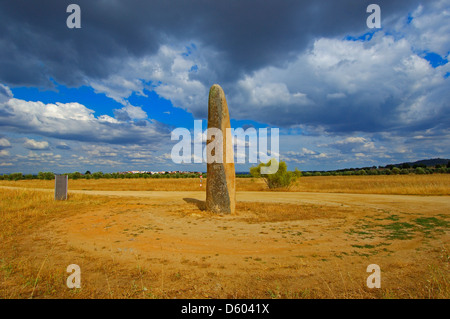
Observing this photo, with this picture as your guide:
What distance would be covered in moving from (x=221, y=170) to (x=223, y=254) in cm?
482

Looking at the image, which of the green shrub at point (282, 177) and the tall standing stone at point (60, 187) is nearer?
the tall standing stone at point (60, 187)

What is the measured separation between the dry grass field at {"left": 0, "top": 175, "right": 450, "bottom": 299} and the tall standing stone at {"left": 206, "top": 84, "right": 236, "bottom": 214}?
66 centimetres

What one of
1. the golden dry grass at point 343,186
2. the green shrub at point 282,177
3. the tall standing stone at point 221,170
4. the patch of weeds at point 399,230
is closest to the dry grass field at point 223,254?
the patch of weeds at point 399,230

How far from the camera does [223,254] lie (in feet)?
18.0

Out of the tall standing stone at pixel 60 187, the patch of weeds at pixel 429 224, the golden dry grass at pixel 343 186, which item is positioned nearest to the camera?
the patch of weeds at pixel 429 224

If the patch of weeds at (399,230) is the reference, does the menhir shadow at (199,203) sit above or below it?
above

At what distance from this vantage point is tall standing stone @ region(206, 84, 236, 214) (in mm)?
10055

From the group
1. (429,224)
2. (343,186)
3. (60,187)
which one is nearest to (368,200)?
(429,224)

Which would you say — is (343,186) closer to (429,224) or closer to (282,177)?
(282,177)

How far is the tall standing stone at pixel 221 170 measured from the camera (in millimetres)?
10055

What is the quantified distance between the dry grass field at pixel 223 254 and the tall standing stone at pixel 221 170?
0.66 meters

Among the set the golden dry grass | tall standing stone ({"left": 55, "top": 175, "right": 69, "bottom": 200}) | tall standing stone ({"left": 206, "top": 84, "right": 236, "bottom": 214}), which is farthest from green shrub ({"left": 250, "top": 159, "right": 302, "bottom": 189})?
tall standing stone ({"left": 55, "top": 175, "right": 69, "bottom": 200})

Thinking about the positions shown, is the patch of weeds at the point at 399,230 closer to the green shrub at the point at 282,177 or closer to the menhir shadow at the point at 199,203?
the menhir shadow at the point at 199,203
